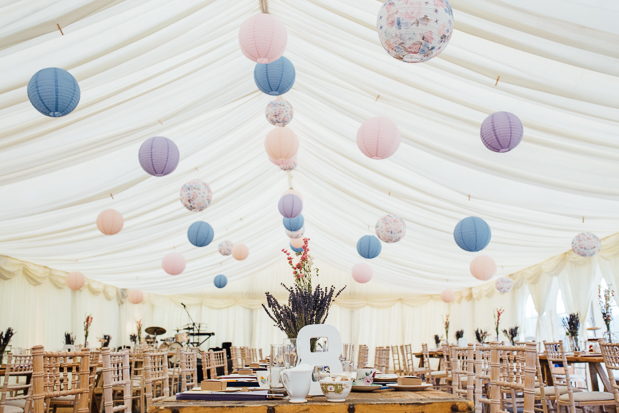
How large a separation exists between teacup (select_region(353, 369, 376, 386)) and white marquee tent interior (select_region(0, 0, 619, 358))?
2337 millimetres

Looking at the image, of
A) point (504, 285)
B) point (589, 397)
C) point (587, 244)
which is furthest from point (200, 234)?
point (504, 285)

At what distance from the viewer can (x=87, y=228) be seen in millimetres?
6984

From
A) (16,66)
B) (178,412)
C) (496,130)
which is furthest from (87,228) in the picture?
(178,412)

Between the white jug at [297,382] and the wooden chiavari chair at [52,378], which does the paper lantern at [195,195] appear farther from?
the white jug at [297,382]

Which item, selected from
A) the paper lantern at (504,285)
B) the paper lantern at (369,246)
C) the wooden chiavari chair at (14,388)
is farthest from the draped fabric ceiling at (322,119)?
the wooden chiavari chair at (14,388)

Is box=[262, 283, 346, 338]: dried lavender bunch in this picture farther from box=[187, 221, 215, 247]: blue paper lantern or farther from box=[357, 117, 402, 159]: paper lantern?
box=[187, 221, 215, 247]: blue paper lantern

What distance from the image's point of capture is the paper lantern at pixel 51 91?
3072 mm

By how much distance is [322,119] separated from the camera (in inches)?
243

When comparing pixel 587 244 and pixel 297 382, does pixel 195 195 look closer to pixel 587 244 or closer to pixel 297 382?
pixel 297 382

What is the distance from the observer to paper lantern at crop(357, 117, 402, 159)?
4094 mm

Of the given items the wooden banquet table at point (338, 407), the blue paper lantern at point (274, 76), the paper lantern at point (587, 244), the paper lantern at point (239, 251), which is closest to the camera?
the wooden banquet table at point (338, 407)

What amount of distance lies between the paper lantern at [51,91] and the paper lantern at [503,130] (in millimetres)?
2960

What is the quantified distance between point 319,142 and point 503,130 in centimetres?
362

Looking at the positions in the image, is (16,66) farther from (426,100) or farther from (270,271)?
(270,271)
